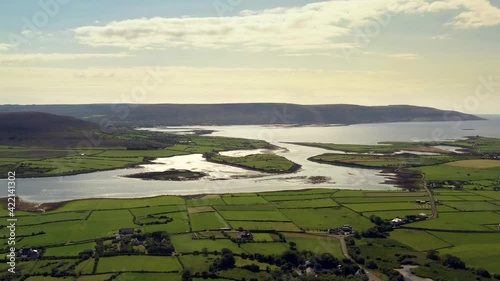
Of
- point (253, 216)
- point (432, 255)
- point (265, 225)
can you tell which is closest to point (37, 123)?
point (253, 216)

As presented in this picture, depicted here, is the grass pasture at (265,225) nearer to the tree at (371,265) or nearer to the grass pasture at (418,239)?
the grass pasture at (418,239)

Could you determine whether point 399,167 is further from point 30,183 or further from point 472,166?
point 30,183

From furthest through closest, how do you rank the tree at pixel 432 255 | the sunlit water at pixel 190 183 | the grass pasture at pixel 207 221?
1. the sunlit water at pixel 190 183
2. the grass pasture at pixel 207 221
3. the tree at pixel 432 255

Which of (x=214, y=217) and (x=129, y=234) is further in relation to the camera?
(x=214, y=217)

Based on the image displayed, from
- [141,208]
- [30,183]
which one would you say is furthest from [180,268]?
[30,183]

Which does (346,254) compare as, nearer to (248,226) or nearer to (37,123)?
(248,226)

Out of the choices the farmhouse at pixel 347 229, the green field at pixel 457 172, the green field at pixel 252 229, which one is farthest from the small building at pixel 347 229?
the green field at pixel 457 172

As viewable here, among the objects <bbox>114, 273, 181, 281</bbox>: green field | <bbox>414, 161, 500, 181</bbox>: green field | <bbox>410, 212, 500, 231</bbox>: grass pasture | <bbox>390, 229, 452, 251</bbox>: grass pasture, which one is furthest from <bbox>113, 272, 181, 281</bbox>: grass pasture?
<bbox>414, 161, 500, 181</bbox>: green field

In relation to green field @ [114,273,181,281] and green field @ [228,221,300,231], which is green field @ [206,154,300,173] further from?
green field @ [114,273,181,281]
